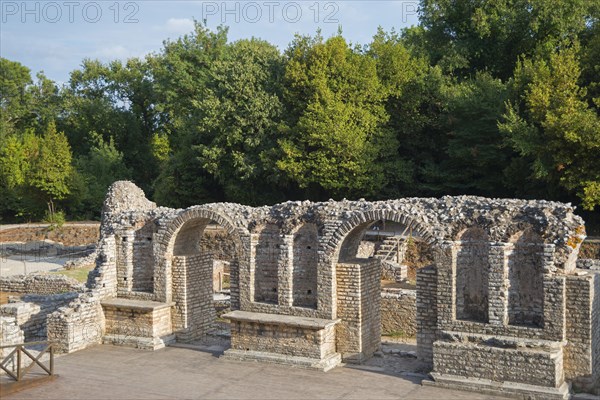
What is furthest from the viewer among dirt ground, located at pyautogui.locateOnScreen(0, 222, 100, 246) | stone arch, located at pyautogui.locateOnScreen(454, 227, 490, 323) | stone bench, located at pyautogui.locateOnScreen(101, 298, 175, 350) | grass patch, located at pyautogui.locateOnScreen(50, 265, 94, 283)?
dirt ground, located at pyautogui.locateOnScreen(0, 222, 100, 246)

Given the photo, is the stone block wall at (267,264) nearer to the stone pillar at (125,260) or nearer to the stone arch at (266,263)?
the stone arch at (266,263)

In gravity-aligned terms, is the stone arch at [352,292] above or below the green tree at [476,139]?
below

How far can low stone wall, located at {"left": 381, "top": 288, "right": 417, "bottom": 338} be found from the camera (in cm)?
1734

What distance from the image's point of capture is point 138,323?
15703 mm

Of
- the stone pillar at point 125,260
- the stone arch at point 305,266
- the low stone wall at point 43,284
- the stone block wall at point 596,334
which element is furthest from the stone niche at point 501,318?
the low stone wall at point 43,284

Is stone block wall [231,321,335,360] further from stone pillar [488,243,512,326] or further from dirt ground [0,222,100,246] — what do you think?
dirt ground [0,222,100,246]

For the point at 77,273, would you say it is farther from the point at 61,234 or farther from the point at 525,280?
the point at 525,280

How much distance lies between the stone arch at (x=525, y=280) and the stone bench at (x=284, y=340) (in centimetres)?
368

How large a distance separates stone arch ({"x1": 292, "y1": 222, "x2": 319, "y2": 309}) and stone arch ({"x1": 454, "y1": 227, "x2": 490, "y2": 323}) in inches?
129

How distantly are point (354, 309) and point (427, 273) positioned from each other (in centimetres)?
179

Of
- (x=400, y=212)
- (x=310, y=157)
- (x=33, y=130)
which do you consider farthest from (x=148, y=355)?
(x=33, y=130)

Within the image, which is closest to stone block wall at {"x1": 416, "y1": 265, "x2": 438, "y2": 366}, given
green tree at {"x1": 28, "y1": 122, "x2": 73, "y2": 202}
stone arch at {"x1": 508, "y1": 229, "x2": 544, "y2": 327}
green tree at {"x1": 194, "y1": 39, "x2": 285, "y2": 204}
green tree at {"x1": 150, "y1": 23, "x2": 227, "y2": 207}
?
stone arch at {"x1": 508, "y1": 229, "x2": 544, "y2": 327}

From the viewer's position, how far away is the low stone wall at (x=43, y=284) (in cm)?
2372

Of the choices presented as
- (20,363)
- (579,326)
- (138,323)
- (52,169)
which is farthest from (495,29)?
(52,169)
